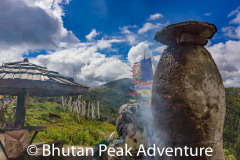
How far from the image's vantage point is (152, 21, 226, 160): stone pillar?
2346mm

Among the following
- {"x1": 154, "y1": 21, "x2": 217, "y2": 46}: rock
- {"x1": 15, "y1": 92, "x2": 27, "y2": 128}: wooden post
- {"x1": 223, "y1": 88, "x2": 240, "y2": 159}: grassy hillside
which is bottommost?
{"x1": 223, "y1": 88, "x2": 240, "y2": 159}: grassy hillside

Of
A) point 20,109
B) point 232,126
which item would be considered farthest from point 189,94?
point 232,126

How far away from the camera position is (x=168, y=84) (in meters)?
2.56

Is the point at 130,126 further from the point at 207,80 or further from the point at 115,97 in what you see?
the point at 115,97

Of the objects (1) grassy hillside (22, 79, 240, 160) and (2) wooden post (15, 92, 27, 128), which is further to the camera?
(1) grassy hillside (22, 79, 240, 160)

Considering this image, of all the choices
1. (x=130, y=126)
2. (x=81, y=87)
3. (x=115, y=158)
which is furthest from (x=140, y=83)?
(x=115, y=158)

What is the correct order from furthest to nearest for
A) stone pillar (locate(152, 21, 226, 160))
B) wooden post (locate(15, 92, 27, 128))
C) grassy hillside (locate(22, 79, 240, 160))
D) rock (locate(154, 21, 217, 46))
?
grassy hillside (locate(22, 79, 240, 160)) → wooden post (locate(15, 92, 27, 128)) → rock (locate(154, 21, 217, 46)) → stone pillar (locate(152, 21, 226, 160))

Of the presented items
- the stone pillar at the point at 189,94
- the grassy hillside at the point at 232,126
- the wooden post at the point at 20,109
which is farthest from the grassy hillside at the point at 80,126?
the stone pillar at the point at 189,94

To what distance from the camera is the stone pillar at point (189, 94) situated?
7.70 feet

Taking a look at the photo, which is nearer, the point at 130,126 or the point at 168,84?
the point at 168,84

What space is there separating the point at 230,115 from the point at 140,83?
1018 inches

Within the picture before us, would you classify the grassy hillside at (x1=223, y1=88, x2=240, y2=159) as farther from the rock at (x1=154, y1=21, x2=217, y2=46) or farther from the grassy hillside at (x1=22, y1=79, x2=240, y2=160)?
the rock at (x1=154, y1=21, x2=217, y2=46)

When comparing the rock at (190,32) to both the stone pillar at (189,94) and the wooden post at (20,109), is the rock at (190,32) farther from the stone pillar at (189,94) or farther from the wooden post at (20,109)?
the wooden post at (20,109)

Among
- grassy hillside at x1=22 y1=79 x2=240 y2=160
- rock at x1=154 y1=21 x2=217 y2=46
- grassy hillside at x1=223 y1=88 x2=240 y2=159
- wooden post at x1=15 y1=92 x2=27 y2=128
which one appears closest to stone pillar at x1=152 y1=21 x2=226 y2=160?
rock at x1=154 y1=21 x2=217 y2=46
